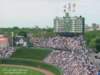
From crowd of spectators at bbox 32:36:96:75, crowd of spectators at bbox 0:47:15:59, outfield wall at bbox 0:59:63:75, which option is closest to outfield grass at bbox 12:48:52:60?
crowd of spectators at bbox 0:47:15:59

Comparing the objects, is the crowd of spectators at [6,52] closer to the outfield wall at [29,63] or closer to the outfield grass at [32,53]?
the outfield grass at [32,53]

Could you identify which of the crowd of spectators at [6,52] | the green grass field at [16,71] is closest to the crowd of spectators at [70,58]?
the green grass field at [16,71]

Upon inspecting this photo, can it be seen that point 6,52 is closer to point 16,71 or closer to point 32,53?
point 32,53

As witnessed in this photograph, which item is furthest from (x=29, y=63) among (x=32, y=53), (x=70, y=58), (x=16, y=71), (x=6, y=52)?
(x=70, y=58)

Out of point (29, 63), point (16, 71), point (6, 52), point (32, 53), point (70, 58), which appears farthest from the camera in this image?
point (32, 53)

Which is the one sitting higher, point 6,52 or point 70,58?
point 70,58

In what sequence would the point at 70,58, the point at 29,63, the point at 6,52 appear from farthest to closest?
1. the point at 6,52
2. the point at 29,63
3. the point at 70,58

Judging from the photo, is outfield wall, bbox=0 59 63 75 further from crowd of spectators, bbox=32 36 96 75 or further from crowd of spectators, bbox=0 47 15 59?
crowd of spectators, bbox=0 47 15 59

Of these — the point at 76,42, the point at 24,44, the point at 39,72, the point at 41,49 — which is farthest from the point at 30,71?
the point at 24,44

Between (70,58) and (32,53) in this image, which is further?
(32,53)
